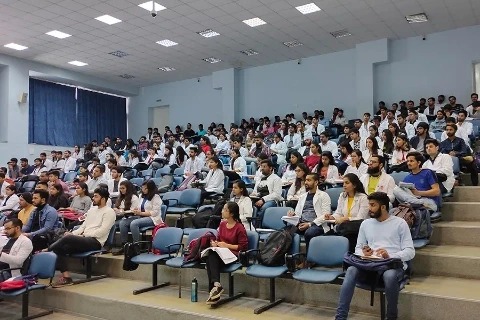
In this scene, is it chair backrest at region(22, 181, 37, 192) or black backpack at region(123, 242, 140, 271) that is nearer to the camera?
black backpack at region(123, 242, 140, 271)

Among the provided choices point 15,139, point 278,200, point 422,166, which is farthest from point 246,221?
point 15,139

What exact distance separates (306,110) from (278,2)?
484cm

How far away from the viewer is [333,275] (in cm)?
381

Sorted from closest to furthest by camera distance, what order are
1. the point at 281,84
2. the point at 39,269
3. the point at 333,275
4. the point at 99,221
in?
the point at 333,275 < the point at 39,269 < the point at 99,221 < the point at 281,84

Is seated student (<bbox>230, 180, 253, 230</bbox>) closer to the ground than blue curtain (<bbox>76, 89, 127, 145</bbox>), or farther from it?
closer to the ground

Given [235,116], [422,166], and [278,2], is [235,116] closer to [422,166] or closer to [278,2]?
[278,2]

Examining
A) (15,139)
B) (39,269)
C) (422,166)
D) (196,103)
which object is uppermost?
(196,103)

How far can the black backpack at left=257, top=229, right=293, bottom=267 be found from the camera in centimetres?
427

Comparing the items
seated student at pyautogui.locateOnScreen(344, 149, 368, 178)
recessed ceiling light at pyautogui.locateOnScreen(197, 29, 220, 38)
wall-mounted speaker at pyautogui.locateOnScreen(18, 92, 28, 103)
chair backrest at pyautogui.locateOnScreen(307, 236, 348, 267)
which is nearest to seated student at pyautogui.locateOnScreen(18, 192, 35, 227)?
chair backrest at pyautogui.locateOnScreen(307, 236, 348, 267)

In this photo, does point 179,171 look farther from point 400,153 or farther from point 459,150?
point 459,150

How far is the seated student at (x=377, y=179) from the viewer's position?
4918mm

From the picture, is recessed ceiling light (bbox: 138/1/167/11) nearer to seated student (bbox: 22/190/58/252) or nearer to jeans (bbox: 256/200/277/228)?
seated student (bbox: 22/190/58/252)

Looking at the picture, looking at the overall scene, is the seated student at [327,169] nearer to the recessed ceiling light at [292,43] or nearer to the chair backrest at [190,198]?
the chair backrest at [190,198]

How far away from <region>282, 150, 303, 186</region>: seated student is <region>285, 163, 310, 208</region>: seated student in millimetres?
783
